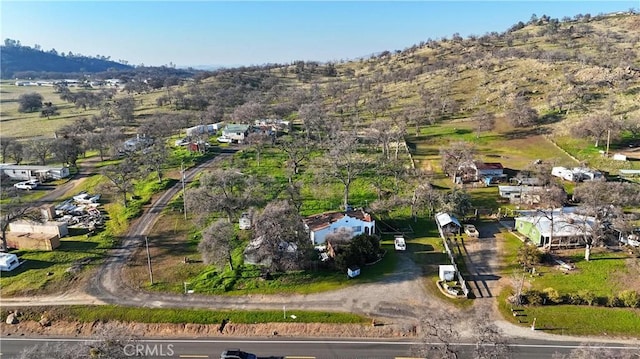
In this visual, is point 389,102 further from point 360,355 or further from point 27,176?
point 360,355

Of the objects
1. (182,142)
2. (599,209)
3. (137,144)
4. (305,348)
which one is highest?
(182,142)

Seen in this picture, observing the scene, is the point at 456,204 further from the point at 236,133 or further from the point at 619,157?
the point at 236,133

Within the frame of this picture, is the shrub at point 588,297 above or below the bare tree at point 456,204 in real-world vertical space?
below

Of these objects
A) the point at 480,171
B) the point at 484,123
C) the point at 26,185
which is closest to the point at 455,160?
the point at 480,171

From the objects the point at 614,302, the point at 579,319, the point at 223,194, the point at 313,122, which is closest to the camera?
the point at 579,319

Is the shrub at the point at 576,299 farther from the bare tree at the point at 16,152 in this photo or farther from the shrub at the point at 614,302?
the bare tree at the point at 16,152

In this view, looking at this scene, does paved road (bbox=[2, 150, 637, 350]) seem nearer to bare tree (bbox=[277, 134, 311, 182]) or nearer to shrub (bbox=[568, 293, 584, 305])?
shrub (bbox=[568, 293, 584, 305])

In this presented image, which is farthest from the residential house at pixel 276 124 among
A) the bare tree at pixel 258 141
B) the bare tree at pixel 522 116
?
the bare tree at pixel 522 116
